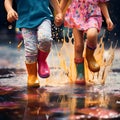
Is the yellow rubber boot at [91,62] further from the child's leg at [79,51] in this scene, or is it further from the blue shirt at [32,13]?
the blue shirt at [32,13]

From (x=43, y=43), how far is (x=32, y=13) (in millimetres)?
270

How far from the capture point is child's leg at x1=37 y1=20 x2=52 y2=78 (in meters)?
3.64

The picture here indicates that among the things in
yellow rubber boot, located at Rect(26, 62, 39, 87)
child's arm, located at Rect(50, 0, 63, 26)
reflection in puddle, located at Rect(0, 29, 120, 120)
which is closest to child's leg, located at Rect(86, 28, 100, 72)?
reflection in puddle, located at Rect(0, 29, 120, 120)

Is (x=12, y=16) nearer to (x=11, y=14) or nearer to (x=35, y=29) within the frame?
(x=11, y=14)

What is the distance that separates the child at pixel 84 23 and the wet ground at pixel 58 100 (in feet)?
0.84

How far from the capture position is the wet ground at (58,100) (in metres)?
2.64

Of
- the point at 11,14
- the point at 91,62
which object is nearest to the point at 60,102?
the point at 11,14

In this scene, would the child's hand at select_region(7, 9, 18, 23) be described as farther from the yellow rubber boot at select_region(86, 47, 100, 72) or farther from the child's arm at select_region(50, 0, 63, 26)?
the yellow rubber boot at select_region(86, 47, 100, 72)

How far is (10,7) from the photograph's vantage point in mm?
3619

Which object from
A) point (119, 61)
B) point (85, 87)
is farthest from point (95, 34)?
point (119, 61)

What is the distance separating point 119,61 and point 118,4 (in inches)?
208

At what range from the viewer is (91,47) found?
3.97 meters

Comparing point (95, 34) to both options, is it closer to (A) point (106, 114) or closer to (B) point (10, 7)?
(B) point (10, 7)

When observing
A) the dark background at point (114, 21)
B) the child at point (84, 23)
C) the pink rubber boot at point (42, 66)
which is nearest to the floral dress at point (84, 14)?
the child at point (84, 23)
